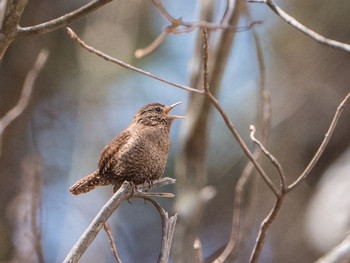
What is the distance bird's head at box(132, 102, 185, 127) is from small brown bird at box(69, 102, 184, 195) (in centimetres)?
21

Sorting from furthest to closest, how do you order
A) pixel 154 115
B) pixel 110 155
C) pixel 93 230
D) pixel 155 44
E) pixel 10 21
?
pixel 154 115 < pixel 110 155 < pixel 155 44 < pixel 10 21 < pixel 93 230

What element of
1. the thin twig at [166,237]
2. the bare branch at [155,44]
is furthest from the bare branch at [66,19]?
the thin twig at [166,237]

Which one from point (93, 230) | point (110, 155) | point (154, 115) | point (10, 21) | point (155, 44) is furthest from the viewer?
point (154, 115)

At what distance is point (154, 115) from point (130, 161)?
68cm

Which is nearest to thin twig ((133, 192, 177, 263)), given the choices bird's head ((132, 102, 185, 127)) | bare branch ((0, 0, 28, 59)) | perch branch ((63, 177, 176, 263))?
perch branch ((63, 177, 176, 263))

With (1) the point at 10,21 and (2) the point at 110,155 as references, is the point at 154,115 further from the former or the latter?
(1) the point at 10,21

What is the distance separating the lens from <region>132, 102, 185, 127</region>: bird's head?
11.9 feet

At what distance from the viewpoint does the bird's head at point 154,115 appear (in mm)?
3635

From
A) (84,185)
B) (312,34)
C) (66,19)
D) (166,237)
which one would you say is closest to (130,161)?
(84,185)

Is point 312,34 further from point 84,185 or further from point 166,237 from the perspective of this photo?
point 84,185

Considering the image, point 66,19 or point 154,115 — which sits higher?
point 66,19

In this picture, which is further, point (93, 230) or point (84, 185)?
point (84, 185)

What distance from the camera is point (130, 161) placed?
311 centimetres

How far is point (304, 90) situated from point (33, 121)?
11.4ft
